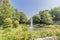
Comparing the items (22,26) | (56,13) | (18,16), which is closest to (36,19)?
(18,16)

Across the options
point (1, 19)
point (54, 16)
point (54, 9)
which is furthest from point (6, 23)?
point (54, 9)

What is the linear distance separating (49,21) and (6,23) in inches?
596

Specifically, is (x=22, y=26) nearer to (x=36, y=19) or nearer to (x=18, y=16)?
(x=18, y=16)

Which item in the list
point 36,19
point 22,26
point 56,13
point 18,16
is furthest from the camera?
point 56,13

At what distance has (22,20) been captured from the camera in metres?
38.1

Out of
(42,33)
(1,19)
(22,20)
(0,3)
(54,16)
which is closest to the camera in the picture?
(42,33)

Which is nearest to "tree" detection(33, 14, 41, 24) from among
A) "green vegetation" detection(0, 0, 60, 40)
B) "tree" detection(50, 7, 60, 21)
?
"green vegetation" detection(0, 0, 60, 40)

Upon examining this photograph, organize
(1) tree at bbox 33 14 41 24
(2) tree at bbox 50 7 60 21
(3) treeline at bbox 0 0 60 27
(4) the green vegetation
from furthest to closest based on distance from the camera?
(2) tree at bbox 50 7 60 21, (1) tree at bbox 33 14 41 24, (3) treeline at bbox 0 0 60 27, (4) the green vegetation

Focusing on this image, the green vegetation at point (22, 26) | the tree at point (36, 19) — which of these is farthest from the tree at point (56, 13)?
the tree at point (36, 19)

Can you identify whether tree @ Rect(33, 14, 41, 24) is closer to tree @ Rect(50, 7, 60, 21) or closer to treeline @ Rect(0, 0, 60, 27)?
treeline @ Rect(0, 0, 60, 27)

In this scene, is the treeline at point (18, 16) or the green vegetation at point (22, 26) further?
the treeline at point (18, 16)

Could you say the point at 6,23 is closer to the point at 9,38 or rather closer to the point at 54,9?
the point at 9,38

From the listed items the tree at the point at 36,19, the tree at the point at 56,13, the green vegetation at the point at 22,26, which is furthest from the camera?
the tree at the point at 56,13

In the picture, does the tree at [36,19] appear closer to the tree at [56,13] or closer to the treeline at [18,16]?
the treeline at [18,16]
